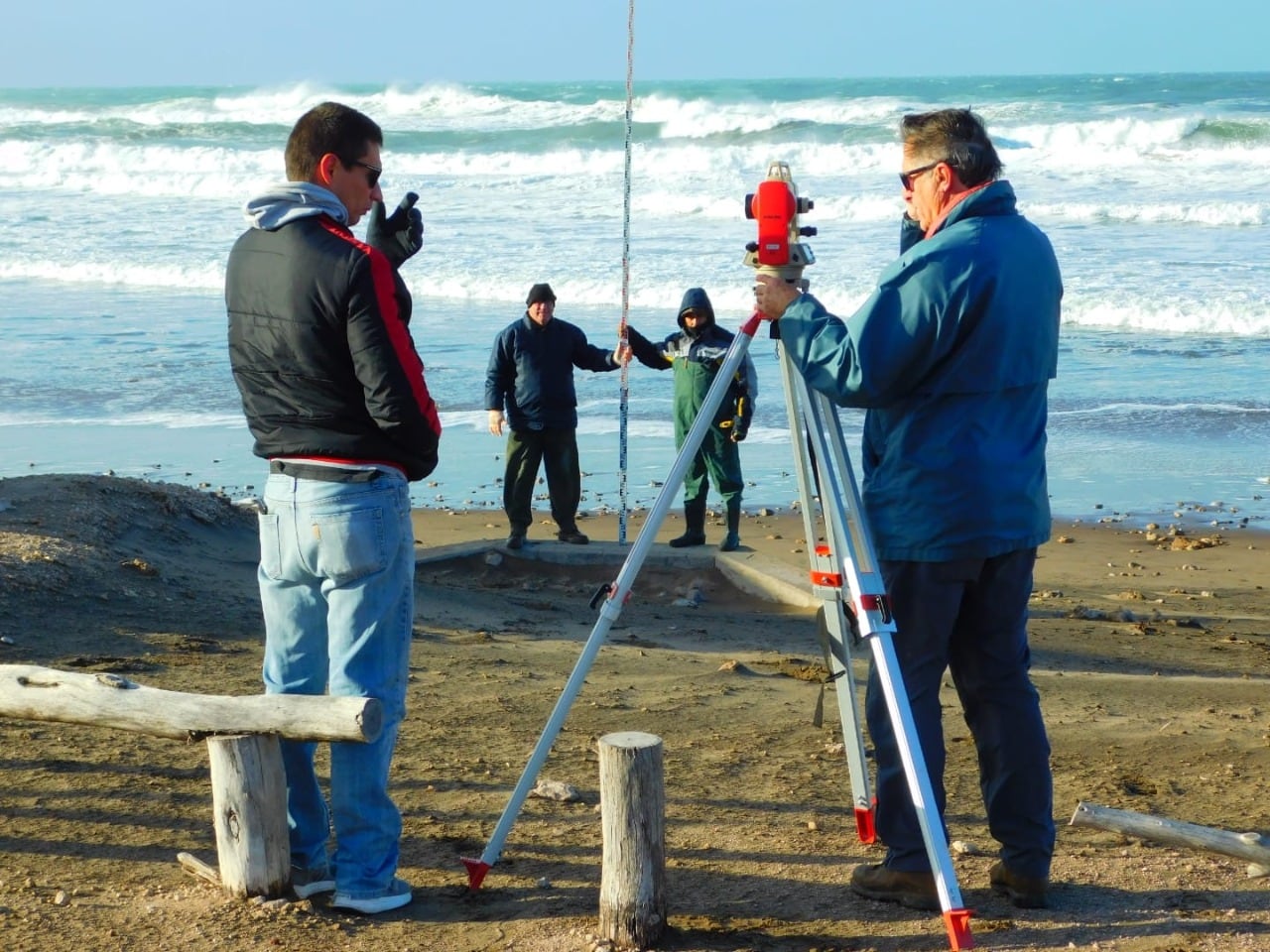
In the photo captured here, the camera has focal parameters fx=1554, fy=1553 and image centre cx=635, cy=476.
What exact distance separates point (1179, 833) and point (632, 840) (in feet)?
5.44

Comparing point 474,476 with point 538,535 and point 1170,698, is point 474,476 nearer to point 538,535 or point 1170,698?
point 538,535

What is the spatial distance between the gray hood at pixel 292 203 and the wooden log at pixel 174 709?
3.77ft

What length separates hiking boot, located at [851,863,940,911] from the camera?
400cm

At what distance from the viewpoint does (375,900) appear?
398 cm

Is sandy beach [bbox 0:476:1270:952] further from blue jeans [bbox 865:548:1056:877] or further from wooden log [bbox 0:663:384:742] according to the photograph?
wooden log [bbox 0:663:384:742]

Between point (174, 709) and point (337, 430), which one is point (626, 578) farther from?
point (174, 709)

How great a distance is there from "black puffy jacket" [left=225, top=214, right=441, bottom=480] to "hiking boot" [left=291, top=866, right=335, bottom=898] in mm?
1140

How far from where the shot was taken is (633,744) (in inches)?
147

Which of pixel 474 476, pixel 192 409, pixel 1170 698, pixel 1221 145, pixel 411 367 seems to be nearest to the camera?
pixel 411 367

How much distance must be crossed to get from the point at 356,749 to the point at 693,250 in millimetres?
19654

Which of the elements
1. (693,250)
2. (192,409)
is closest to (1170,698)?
(192,409)

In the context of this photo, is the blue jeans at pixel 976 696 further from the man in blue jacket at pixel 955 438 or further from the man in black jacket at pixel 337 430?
the man in black jacket at pixel 337 430

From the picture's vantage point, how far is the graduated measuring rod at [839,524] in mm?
3627

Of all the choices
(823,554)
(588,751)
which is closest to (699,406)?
(588,751)
